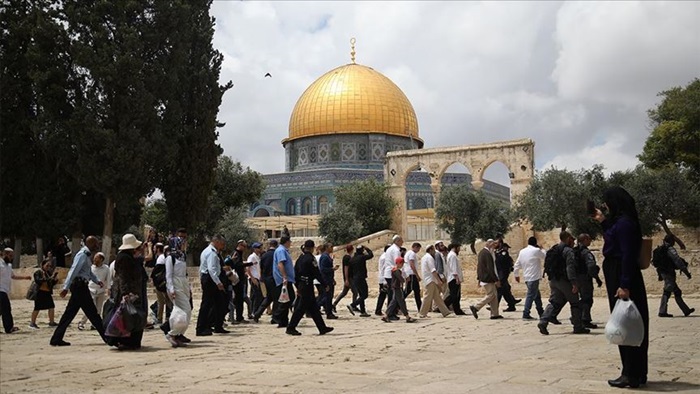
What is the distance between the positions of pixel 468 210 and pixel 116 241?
15.7 meters

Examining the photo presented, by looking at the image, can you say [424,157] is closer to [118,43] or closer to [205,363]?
[118,43]

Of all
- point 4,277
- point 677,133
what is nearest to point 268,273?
point 4,277

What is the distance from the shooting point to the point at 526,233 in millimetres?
36031

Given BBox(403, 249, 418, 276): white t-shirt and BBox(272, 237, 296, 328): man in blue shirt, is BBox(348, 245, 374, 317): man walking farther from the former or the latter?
BBox(272, 237, 296, 328): man in blue shirt

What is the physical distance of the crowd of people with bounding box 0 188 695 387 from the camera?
18.6ft

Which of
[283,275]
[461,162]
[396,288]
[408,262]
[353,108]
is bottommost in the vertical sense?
[396,288]

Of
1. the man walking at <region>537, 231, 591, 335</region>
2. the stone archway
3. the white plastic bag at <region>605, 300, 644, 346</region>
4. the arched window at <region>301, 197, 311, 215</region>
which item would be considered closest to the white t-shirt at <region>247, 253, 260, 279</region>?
the man walking at <region>537, 231, 591, 335</region>

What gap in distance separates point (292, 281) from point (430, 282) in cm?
322

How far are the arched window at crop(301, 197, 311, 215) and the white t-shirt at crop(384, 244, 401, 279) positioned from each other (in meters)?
38.4

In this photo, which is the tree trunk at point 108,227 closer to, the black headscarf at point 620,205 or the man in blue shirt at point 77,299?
the man in blue shirt at point 77,299

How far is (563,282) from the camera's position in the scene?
968 centimetres

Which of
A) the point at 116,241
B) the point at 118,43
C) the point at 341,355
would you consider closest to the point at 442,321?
the point at 341,355

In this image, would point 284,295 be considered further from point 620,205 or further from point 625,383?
point 625,383

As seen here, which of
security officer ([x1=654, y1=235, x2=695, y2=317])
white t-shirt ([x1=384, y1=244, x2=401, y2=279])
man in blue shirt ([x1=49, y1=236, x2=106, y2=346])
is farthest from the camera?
white t-shirt ([x1=384, y1=244, x2=401, y2=279])
